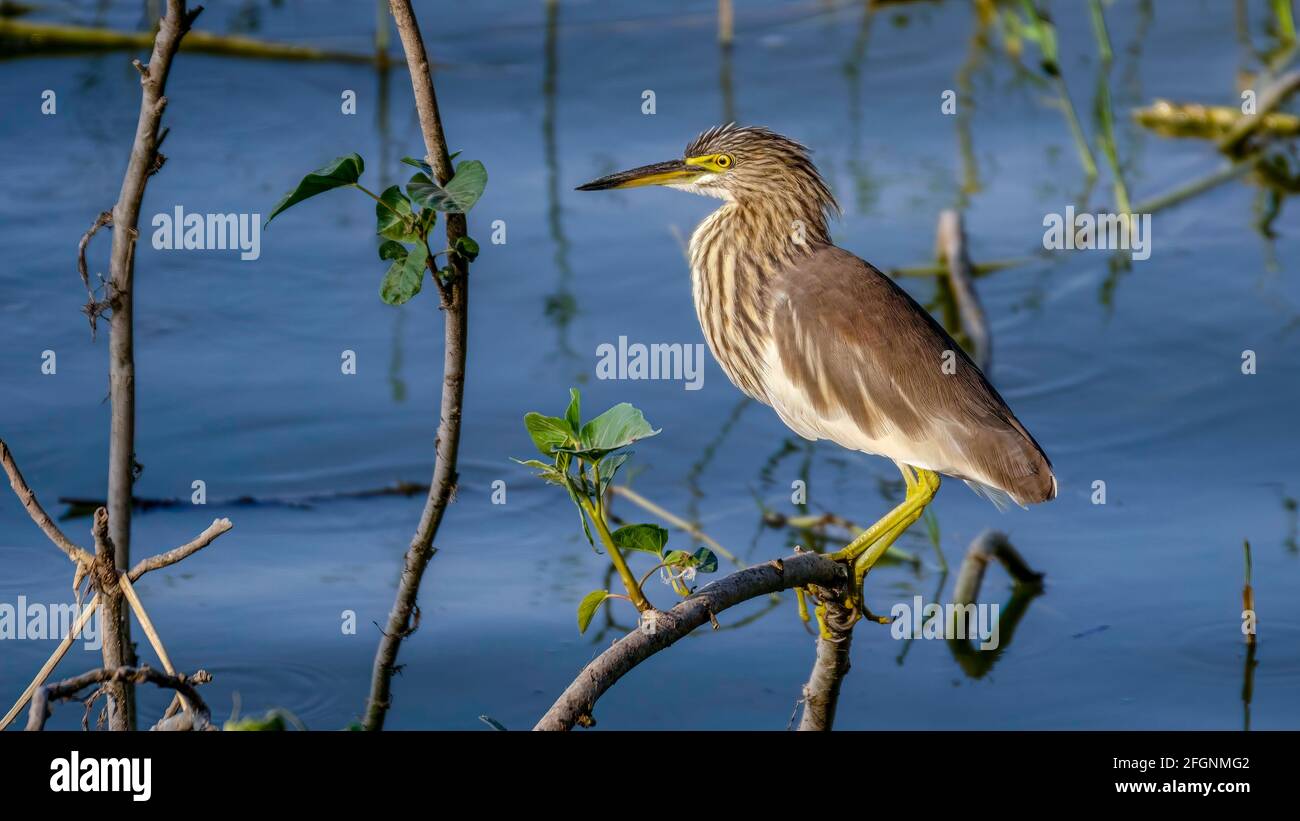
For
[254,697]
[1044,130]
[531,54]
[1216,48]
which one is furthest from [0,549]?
[1216,48]

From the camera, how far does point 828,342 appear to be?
14.1 feet

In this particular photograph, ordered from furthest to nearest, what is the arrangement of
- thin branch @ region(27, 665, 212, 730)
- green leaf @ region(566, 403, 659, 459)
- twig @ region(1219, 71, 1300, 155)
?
1. twig @ region(1219, 71, 1300, 155)
2. green leaf @ region(566, 403, 659, 459)
3. thin branch @ region(27, 665, 212, 730)

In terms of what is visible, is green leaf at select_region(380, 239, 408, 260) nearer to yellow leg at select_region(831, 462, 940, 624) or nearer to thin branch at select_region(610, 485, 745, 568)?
yellow leg at select_region(831, 462, 940, 624)

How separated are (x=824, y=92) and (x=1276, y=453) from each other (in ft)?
12.8

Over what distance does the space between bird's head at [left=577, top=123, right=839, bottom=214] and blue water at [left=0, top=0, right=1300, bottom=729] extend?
138cm

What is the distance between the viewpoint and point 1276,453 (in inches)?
249

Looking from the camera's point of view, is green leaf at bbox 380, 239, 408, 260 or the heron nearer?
green leaf at bbox 380, 239, 408, 260

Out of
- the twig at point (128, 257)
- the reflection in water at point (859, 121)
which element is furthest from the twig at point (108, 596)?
the reflection in water at point (859, 121)

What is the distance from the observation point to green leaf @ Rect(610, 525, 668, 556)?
9.49 feet

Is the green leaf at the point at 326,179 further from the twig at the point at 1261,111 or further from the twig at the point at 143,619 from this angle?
the twig at the point at 1261,111

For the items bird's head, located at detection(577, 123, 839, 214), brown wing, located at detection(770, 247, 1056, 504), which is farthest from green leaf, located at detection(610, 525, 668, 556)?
bird's head, located at detection(577, 123, 839, 214)
